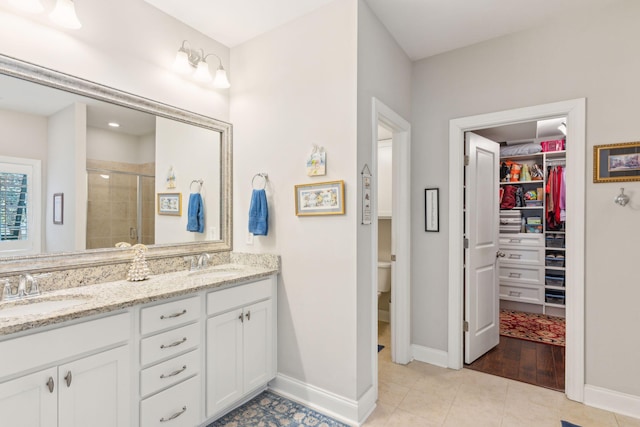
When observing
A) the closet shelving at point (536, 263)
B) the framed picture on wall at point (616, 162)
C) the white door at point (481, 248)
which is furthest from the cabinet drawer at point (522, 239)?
the framed picture on wall at point (616, 162)

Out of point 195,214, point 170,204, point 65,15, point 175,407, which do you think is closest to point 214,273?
point 195,214

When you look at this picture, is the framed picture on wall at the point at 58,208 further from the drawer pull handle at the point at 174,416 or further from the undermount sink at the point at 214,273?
the drawer pull handle at the point at 174,416

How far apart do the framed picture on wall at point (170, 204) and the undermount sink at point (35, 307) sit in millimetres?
834

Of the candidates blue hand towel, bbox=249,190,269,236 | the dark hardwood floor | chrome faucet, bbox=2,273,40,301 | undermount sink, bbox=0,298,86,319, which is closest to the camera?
undermount sink, bbox=0,298,86,319

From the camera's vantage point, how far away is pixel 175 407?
1769 mm

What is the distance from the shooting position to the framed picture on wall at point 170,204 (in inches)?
92.5

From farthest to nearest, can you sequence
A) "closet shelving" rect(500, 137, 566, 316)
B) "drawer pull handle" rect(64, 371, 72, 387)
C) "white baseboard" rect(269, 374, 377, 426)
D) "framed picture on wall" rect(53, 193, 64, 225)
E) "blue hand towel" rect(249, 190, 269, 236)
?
1. "closet shelving" rect(500, 137, 566, 316)
2. "blue hand towel" rect(249, 190, 269, 236)
3. "white baseboard" rect(269, 374, 377, 426)
4. "framed picture on wall" rect(53, 193, 64, 225)
5. "drawer pull handle" rect(64, 371, 72, 387)

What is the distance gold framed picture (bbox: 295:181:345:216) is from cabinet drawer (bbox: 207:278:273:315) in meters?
0.59

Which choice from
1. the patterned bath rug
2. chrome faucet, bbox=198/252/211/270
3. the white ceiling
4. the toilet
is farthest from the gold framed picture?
the toilet

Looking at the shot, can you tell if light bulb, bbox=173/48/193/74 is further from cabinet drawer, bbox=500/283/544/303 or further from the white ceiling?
cabinet drawer, bbox=500/283/544/303

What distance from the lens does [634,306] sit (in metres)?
2.13

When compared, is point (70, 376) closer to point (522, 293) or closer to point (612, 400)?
point (612, 400)

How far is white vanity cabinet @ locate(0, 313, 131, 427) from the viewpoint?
4.07 ft

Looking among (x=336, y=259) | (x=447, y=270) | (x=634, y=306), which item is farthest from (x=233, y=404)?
(x=634, y=306)
